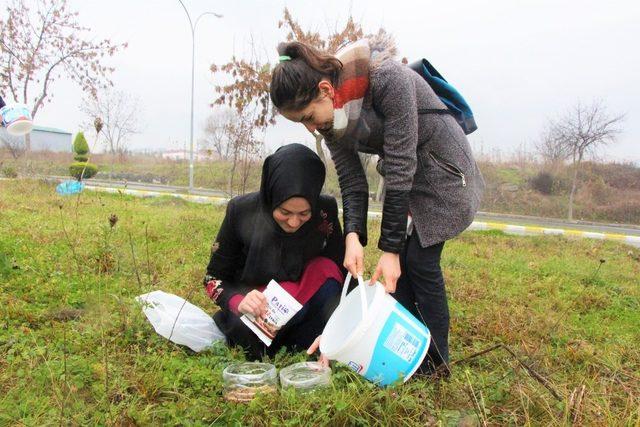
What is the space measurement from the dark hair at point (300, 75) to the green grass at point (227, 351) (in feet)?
2.65

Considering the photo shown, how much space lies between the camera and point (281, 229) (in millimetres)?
2213

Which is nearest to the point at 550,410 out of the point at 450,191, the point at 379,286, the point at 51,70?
the point at 379,286

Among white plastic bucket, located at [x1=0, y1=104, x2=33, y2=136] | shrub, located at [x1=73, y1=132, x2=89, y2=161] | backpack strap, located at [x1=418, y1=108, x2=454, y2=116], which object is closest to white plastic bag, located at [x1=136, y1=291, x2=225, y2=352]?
backpack strap, located at [x1=418, y1=108, x2=454, y2=116]

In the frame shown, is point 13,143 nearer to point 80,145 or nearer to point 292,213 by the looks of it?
point 80,145

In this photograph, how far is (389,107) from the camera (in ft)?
5.70

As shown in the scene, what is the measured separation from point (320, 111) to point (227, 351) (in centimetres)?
115

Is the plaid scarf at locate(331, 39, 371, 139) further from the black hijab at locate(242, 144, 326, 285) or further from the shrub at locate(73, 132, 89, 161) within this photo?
the shrub at locate(73, 132, 89, 161)

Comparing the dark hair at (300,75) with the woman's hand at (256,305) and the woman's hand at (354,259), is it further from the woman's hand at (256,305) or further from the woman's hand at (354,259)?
the woman's hand at (256,305)

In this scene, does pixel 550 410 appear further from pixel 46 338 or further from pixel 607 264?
pixel 607 264

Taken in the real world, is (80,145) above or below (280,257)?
above

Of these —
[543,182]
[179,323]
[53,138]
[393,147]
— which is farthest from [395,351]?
[53,138]

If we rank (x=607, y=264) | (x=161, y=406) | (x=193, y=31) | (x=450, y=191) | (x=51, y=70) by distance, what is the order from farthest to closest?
(x=193, y=31) → (x=51, y=70) → (x=607, y=264) → (x=450, y=191) → (x=161, y=406)

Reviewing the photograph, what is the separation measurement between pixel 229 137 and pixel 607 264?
6.31 meters

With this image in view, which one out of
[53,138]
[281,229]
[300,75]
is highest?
[53,138]
